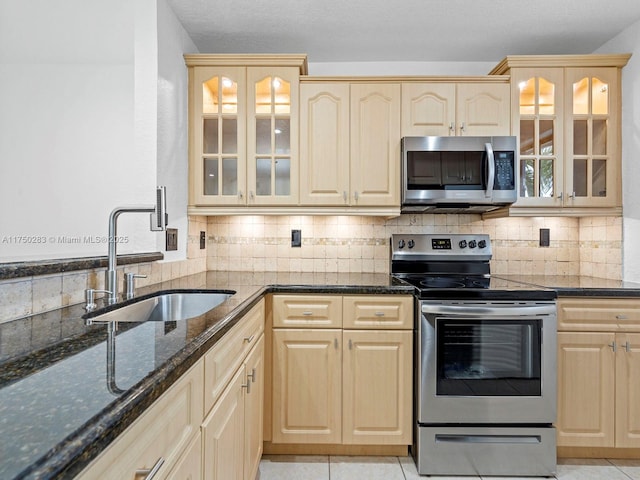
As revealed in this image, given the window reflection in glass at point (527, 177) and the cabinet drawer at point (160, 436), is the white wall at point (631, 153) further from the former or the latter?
the cabinet drawer at point (160, 436)

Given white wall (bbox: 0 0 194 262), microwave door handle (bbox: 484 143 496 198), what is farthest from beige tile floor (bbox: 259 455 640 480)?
microwave door handle (bbox: 484 143 496 198)

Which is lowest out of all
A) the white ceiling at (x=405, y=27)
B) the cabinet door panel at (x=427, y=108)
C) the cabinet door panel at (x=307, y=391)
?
the cabinet door panel at (x=307, y=391)

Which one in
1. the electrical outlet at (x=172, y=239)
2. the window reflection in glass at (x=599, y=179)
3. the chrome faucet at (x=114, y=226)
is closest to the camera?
the chrome faucet at (x=114, y=226)

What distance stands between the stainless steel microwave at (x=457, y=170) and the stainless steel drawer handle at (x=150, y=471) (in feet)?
6.06

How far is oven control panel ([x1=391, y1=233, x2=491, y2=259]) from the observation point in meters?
2.53

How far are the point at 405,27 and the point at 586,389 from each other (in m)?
2.26

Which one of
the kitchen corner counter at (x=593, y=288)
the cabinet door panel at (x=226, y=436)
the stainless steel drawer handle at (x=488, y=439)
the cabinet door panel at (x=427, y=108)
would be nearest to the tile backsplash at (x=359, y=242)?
the kitchen corner counter at (x=593, y=288)

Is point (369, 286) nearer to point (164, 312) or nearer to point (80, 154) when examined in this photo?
point (164, 312)

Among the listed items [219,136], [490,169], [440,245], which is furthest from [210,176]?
[490,169]

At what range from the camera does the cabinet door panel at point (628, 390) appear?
6.35 feet

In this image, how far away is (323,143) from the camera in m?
2.33

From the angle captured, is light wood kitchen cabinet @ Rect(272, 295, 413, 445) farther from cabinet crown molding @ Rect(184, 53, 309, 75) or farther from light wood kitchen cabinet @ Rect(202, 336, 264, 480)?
cabinet crown molding @ Rect(184, 53, 309, 75)

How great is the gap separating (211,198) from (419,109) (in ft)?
4.61

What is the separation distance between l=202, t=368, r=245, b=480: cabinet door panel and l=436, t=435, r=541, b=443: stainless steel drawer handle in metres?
1.05
